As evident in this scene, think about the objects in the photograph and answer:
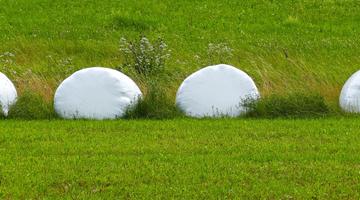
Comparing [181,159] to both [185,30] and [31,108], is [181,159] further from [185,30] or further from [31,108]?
[185,30]

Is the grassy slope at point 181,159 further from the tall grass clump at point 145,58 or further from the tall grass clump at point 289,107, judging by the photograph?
the tall grass clump at point 145,58

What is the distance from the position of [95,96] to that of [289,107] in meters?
2.79

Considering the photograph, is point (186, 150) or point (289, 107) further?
point (289, 107)

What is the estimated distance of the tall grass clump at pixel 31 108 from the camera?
1166 centimetres

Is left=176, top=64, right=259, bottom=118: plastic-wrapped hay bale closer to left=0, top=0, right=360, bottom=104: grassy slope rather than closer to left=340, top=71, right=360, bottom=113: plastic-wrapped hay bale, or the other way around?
left=340, top=71, right=360, bottom=113: plastic-wrapped hay bale

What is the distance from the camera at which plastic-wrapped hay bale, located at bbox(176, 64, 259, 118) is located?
38.9 feet

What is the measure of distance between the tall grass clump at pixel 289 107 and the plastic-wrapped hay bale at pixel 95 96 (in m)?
1.71

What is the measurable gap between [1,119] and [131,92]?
1.89 m

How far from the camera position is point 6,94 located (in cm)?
1207

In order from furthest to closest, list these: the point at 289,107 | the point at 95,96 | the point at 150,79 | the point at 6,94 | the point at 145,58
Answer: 1. the point at 145,58
2. the point at 150,79
3. the point at 6,94
4. the point at 95,96
5. the point at 289,107

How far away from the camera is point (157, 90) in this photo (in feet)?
39.3

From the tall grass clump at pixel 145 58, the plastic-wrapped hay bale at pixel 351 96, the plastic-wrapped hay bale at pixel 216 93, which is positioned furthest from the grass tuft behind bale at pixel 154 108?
the plastic-wrapped hay bale at pixel 351 96

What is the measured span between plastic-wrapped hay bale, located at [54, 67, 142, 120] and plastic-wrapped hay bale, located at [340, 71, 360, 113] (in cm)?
301

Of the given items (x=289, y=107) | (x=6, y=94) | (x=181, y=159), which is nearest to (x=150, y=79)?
(x=6, y=94)
